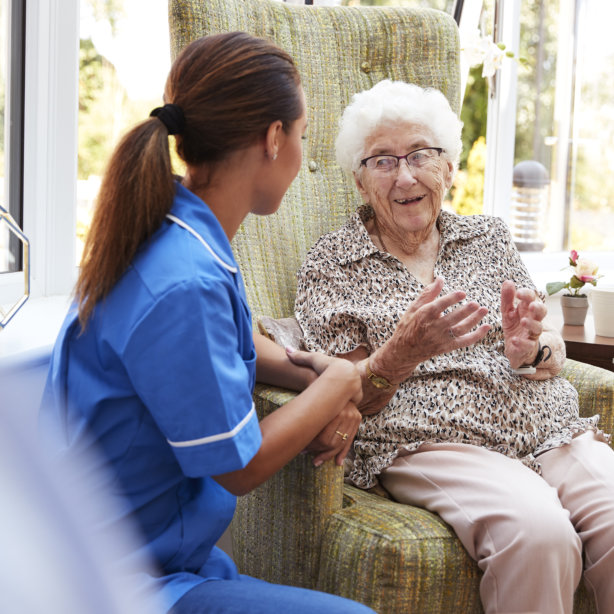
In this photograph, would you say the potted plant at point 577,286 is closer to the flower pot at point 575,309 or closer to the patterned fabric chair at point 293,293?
the flower pot at point 575,309

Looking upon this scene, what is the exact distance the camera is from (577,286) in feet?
7.89

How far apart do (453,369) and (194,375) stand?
830 mm

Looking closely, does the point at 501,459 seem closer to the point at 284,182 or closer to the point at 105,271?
the point at 284,182

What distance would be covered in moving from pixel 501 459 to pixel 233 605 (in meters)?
0.72

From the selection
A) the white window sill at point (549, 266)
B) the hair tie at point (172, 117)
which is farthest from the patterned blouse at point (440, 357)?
the white window sill at point (549, 266)

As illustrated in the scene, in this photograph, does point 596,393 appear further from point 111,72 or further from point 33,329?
point 111,72

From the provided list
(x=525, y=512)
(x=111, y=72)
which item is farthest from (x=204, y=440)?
(x=111, y=72)

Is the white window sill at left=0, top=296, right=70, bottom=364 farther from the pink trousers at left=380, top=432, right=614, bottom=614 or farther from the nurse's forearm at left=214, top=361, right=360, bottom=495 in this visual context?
the pink trousers at left=380, top=432, right=614, bottom=614

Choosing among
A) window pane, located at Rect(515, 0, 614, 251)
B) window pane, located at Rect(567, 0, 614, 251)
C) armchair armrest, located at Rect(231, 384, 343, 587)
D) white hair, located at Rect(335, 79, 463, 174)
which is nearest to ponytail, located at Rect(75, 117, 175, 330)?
armchair armrest, located at Rect(231, 384, 343, 587)

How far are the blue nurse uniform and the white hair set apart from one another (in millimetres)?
856

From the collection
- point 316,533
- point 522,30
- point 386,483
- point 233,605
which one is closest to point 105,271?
point 233,605

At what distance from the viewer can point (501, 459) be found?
1525 millimetres

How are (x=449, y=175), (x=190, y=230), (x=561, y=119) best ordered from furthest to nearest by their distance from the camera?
(x=561, y=119) → (x=449, y=175) → (x=190, y=230)

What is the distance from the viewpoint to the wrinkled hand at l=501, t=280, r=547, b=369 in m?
1.59
